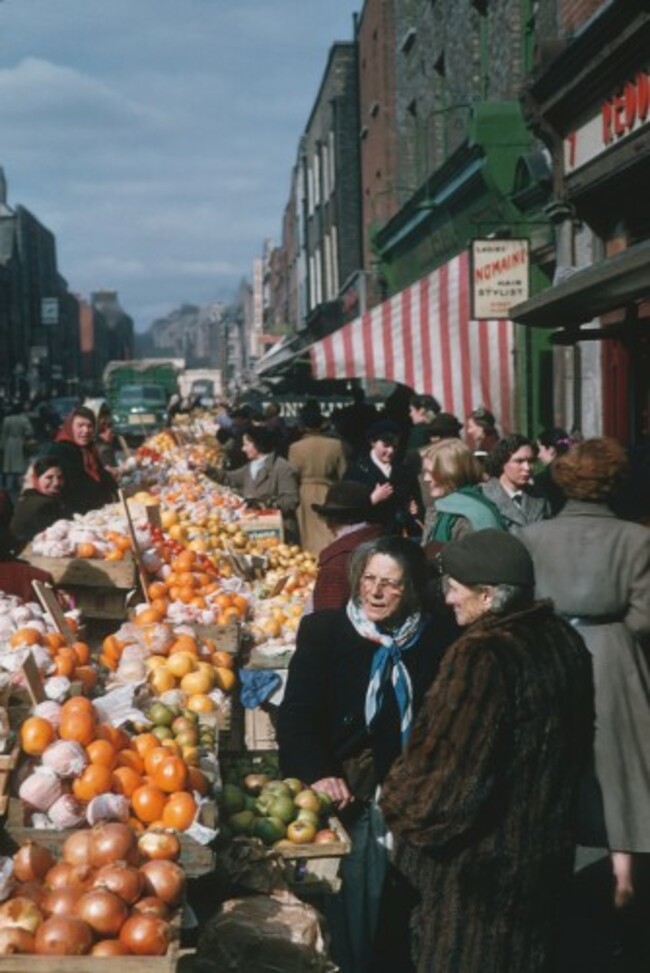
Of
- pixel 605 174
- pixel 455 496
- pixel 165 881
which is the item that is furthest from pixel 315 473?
pixel 165 881

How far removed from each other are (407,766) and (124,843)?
0.81m

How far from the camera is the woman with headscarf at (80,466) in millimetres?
10492

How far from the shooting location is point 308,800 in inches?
165

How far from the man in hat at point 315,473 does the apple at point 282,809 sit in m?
8.73

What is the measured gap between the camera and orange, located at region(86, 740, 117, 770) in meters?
4.00

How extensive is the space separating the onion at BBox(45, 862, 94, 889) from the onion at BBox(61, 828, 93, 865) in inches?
1.7

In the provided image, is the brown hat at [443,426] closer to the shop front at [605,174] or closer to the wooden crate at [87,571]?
the shop front at [605,174]

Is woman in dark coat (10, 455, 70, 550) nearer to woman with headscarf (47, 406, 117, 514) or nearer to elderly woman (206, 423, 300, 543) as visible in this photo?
woman with headscarf (47, 406, 117, 514)

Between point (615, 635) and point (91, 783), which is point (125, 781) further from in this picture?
point (615, 635)

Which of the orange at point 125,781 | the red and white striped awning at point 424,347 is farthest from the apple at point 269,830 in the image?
the red and white striped awning at point 424,347

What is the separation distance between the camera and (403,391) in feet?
52.6

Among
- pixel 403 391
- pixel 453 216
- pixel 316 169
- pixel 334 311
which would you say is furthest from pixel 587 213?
pixel 316 169

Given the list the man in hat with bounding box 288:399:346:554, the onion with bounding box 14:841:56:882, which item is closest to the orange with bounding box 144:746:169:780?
the onion with bounding box 14:841:56:882

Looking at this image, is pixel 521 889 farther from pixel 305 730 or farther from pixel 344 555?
pixel 344 555
